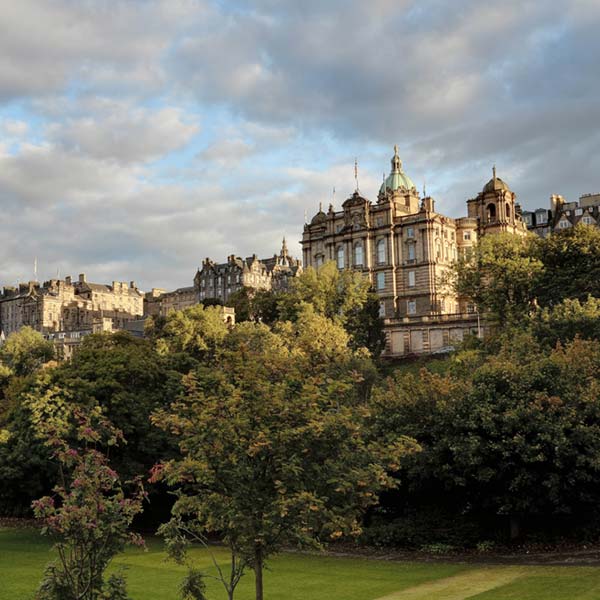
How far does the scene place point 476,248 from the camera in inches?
2990

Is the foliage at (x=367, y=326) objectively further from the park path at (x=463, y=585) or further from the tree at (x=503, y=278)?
the park path at (x=463, y=585)

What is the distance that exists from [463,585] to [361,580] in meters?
3.59

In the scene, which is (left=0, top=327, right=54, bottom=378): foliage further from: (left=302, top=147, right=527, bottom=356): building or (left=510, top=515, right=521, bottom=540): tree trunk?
(left=510, top=515, right=521, bottom=540): tree trunk

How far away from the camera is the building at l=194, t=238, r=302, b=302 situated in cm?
17512

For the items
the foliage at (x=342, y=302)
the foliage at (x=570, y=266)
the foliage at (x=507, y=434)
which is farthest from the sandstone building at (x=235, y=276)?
the foliage at (x=507, y=434)

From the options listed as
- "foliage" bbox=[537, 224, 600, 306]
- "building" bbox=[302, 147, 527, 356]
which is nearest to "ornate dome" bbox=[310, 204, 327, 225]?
"building" bbox=[302, 147, 527, 356]

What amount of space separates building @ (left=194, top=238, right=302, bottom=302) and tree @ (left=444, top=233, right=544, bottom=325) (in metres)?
101

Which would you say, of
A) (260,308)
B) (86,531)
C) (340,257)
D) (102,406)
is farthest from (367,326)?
(86,531)

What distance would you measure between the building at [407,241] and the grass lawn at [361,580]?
5625 centimetres

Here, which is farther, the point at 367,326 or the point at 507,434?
the point at 367,326

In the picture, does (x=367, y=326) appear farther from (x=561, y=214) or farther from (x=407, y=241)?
(x=561, y=214)

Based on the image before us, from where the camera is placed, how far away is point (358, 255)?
9638 cm

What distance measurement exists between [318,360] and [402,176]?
9024 centimetres

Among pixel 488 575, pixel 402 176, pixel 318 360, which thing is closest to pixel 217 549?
Answer: pixel 488 575
